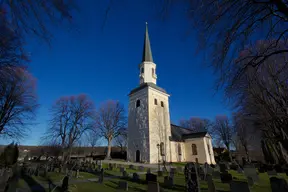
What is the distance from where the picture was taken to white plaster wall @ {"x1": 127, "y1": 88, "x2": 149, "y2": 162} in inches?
922

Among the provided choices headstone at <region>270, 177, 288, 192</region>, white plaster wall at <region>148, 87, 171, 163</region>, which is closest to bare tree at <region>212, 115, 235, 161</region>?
white plaster wall at <region>148, 87, 171, 163</region>

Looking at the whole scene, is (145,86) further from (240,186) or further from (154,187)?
(240,186)

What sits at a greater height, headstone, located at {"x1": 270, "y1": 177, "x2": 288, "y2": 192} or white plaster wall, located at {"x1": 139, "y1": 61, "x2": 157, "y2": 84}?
white plaster wall, located at {"x1": 139, "y1": 61, "x2": 157, "y2": 84}

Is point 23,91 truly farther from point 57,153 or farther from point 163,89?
point 163,89

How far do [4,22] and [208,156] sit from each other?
2988 centimetres

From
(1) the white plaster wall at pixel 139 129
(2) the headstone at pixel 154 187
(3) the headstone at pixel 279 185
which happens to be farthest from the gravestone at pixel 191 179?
(1) the white plaster wall at pixel 139 129

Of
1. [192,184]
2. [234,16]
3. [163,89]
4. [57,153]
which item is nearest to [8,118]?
[57,153]

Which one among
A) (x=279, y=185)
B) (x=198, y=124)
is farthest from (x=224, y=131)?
(x=279, y=185)

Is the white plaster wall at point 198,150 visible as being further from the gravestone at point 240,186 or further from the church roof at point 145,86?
the gravestone at point 240,186

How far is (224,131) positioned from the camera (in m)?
38.8

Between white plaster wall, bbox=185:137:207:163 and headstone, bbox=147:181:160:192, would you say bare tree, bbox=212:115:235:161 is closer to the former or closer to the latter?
white plaster wall, bbox=185:137:207:163

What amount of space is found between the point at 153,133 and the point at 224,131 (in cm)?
2516

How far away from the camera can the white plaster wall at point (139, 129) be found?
76.8 ft

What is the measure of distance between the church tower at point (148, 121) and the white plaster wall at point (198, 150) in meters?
5.09
